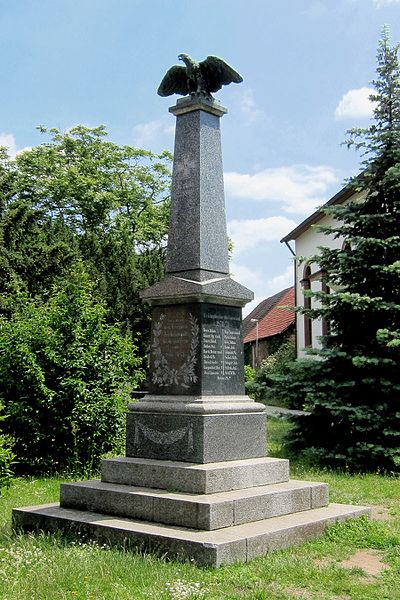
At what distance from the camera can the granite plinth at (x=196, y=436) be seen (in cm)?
697

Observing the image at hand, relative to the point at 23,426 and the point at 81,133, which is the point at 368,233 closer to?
the point at 23,426

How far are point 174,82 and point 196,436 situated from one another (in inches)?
A: 169

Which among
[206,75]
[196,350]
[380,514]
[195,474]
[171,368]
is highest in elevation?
[206,75]

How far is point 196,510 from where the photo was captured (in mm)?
6090

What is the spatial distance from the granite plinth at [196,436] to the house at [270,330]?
23.7 meters

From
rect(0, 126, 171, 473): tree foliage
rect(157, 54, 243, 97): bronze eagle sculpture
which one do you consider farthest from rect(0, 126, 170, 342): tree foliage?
rect(157, 54, 243, 97): bronze eagle sculpture

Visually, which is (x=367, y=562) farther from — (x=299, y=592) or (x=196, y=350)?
(x=196, y=350)

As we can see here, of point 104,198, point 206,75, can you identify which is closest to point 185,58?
point 206,75

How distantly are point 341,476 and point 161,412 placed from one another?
4.95 m

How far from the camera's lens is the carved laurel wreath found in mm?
7391

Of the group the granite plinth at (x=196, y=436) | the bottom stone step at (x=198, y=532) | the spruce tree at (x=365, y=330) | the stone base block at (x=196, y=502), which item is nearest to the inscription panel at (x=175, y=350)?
the granite plinth at (x=196, y=436)

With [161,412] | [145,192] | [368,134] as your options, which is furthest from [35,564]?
[145,192]

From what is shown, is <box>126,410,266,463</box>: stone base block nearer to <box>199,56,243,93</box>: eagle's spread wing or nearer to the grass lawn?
the grass lawn

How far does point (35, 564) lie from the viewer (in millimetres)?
5543
